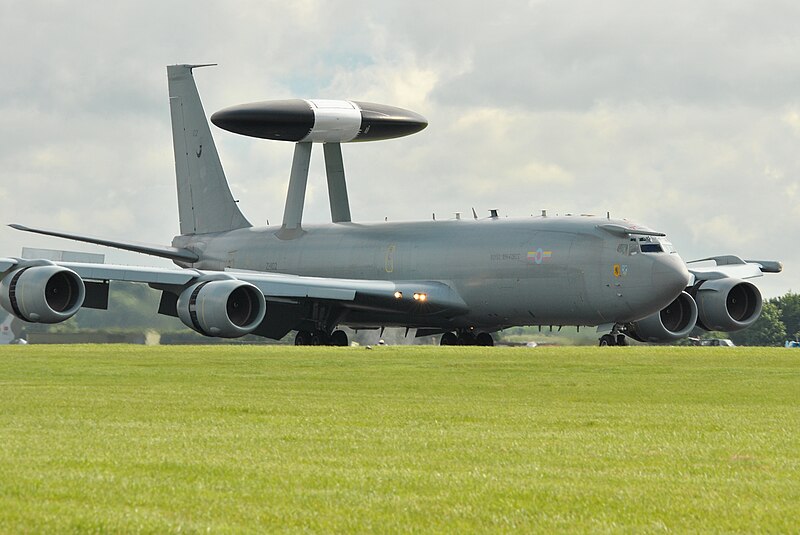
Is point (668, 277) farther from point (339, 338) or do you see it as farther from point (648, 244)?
point (339, 338)

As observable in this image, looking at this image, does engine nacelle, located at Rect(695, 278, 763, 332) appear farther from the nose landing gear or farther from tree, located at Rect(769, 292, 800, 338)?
tree, located at Rect(769, 292, 800, 338)

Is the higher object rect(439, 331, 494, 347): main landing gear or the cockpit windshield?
the cockpit windshield

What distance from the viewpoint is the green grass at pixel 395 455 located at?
346 inches

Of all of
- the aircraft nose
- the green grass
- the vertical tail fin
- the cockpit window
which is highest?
the vertical tail fin

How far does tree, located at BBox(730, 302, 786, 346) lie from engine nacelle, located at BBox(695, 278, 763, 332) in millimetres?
88309

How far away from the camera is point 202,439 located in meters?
13.3

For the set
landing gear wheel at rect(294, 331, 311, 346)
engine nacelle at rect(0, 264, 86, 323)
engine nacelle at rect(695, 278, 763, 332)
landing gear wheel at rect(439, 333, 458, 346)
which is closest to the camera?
engine nacelle at rect(0, 264, 86, 323)

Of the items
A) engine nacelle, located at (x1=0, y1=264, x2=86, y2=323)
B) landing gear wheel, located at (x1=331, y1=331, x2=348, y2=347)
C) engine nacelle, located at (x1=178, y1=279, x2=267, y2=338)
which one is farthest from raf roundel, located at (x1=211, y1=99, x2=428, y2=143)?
engine nacelle, located at (x1=0, y1=264, x2=86, y2=323)

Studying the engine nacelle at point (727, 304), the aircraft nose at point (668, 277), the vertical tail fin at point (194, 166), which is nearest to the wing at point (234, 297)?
the aircraft nose at point (668, 277)

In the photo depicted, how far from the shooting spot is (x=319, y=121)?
55375 millimetres

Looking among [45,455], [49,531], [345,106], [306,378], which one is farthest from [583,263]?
[49,531]

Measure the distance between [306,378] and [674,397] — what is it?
24.9ft

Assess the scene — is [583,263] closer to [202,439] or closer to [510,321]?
[510,321]

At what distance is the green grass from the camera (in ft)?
28.9
